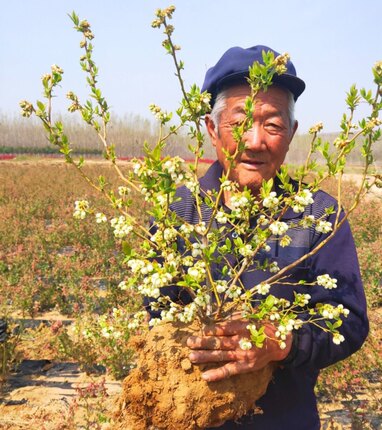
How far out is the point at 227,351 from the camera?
146cm

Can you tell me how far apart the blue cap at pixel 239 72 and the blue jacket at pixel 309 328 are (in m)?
0.62

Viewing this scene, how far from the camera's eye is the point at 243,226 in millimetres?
1354

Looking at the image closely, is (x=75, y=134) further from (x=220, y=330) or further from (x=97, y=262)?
(x=220, y=330)

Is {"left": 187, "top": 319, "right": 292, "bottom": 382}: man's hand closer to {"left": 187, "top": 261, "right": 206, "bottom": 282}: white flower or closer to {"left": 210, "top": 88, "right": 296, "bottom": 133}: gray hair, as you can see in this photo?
{"left": 187, "top": 261, "right": 206, "bottom": 282}: white flower

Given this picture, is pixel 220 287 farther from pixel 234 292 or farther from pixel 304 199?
pixel 304 199

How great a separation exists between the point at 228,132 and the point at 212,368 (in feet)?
3.64

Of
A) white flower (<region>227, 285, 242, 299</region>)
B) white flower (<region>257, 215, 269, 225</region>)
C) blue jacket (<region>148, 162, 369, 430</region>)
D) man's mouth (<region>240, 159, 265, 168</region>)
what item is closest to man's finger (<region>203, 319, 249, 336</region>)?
white flower (<region>227, 285, 242, 299</region>)

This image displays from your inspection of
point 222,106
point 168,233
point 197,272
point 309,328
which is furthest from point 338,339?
point 222,106

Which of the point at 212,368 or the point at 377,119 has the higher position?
the point at 377,119

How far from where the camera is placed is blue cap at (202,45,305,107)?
6.15ft

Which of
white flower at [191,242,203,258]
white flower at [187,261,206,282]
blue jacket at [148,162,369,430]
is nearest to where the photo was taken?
white flower at [187,261,206,282]

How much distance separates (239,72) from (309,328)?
1.26 m

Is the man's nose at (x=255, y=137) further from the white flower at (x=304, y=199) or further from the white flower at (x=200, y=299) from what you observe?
the white flower at (x=200, y=299)

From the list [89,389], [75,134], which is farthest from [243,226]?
[75,134]
